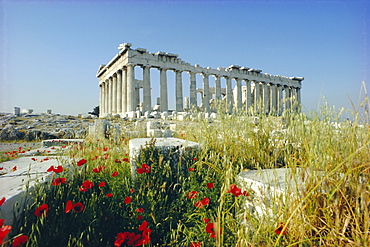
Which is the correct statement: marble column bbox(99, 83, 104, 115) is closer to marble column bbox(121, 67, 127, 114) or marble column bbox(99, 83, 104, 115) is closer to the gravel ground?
marble column bbox(121, 67, 127, 114)

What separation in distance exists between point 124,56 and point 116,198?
84.1 ft

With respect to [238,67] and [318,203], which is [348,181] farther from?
[238,67]

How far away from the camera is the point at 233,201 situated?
2.16 metres

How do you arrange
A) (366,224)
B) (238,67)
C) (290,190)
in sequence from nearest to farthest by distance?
(366,224), (290,190), (238,67)

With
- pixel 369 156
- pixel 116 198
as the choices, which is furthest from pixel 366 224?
pixel 116 198

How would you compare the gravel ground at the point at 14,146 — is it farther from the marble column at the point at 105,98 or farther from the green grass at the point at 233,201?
the marble column at the point at 105,98

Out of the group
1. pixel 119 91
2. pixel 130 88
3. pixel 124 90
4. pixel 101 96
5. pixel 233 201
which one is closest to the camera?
pixel 233 201

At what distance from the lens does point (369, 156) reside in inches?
63.8

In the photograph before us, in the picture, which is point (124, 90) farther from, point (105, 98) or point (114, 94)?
point (105, 98)

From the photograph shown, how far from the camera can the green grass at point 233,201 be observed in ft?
4.49

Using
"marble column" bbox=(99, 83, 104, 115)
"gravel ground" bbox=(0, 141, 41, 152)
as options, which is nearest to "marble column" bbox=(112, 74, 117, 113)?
"marble column" bbox=(99, 83, 104, 115)

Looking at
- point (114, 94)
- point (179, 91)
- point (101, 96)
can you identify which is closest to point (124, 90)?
point (114, 94)

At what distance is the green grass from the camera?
4.49ft

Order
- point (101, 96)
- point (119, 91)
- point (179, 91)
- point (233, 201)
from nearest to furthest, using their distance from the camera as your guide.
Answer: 1. point (233, 201)
2. point (179, 91)
3. point (119, 91)
4. point (101, 96)
